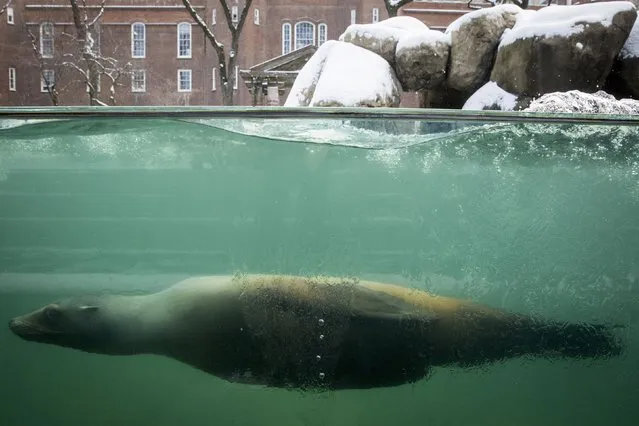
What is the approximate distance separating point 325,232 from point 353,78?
853 centimetres

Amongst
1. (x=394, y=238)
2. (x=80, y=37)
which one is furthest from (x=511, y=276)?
(x=80, y=37)

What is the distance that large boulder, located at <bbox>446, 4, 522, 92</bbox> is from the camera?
11.5 m

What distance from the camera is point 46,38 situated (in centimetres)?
3325

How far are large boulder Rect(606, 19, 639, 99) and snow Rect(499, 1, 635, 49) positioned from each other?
1.50 ft

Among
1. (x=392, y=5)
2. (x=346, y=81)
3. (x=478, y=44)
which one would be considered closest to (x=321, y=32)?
(x=392, y=5)

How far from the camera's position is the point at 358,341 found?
8.97 ft

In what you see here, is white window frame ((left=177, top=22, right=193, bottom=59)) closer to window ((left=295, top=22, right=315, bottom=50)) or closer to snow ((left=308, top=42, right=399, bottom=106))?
window ((left=295, top=22, right=315, bottom=50))

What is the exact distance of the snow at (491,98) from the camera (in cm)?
1052

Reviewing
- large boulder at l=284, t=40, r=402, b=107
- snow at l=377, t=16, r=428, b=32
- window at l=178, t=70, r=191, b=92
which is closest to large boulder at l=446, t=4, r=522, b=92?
large boulder at l=284, t=40, r=402, b=107

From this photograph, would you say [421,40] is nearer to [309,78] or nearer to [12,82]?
[309,78]

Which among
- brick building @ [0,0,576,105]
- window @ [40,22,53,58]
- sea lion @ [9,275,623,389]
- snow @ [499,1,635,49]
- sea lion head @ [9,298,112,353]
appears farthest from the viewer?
brick building @ [0,0,576,105]

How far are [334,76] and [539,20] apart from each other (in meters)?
3.33

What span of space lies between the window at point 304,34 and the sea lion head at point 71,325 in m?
34.9

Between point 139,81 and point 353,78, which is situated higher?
point 139,81
